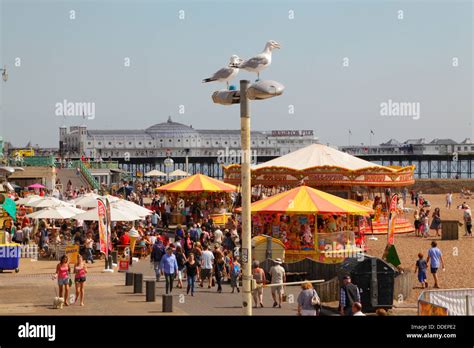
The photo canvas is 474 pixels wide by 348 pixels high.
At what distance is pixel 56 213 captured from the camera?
24.5 m

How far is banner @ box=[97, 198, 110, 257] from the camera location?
65.7 feet

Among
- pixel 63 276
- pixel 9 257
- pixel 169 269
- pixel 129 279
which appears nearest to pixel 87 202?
pixel 9 257

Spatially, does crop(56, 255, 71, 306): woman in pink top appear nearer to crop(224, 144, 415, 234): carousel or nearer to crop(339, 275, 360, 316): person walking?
crop(339, 275, 360, 316): person walking

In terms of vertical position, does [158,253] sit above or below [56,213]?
below

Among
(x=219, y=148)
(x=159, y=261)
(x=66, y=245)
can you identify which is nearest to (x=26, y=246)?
(x=66, y=245)

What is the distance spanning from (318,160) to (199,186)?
14.9 ft

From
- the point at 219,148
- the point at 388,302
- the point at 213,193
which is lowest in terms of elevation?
the point at 388,302

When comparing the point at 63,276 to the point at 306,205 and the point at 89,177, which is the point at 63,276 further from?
the point at 89,177

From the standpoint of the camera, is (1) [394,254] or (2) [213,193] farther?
(2) [213,193]

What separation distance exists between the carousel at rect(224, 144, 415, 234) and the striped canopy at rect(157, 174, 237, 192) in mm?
1240

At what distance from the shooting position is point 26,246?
78.0 feet

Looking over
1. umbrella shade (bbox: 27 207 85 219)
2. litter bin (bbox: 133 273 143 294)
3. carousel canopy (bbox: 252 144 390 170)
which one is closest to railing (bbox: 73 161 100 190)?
carousel canopy (bbox: 252 144 390 170)

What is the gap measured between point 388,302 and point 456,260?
27.0ft
